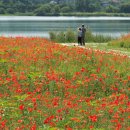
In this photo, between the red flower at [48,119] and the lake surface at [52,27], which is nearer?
the red flower at [48,119]

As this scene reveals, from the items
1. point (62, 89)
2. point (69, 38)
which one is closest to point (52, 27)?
point (69, 38)

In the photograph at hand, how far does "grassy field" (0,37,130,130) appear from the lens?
1117 centimetres

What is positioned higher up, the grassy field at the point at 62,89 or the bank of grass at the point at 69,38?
the grassy field at the point at 62,89

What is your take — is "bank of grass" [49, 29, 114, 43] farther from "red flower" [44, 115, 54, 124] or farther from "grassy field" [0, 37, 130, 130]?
"red flower" [44, 115, 54, 124]

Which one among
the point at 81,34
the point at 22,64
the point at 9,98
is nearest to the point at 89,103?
the point at 9,98

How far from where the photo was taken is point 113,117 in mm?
11547

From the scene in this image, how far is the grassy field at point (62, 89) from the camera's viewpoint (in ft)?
36.7

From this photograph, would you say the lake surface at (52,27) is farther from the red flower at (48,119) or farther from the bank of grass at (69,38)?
the red flower at (48,119)

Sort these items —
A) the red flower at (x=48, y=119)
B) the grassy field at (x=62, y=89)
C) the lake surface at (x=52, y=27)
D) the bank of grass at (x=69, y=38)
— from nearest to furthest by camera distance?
1. the red flower at (x=48, y=119)
2. the grassy field at (x=62, y=89)
3. the bank of grass at (x=69, y=38)
4. the lake surface at (x=52, y=27)

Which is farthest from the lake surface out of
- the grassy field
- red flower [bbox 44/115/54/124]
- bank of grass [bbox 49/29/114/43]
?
red flower [bbox 44/115/54/124]

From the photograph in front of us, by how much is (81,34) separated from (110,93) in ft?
71.4

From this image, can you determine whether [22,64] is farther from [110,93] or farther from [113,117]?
[113,117]

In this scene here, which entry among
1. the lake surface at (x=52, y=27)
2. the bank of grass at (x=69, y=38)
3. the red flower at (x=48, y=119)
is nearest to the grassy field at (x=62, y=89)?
the red flower at (x=48, y=119)

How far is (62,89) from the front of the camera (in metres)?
15.0
